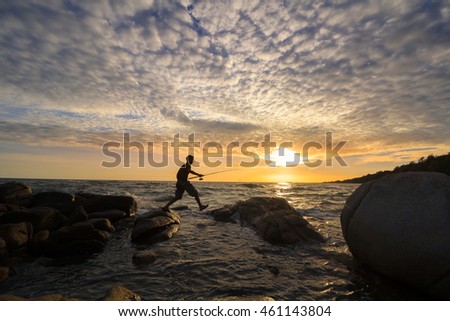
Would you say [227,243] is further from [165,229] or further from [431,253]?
[431,253]

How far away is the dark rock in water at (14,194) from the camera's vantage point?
13.1 meters

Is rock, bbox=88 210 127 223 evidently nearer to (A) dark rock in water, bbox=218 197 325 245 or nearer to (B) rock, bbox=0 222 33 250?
(B) rock, bbox=0 222 33 250

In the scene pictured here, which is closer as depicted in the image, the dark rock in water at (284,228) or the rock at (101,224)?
the dark rock in water at (284,228)

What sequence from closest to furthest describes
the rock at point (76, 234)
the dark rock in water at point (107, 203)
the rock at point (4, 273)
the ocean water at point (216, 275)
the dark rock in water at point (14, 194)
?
1. the ocean water at point (216, 275)
2. the rock at point (4, 273)
3. the rock at point (76, 234)
4. the dark rock in water at point (107, 203)
5. the dark rock in water at point (14, 194)

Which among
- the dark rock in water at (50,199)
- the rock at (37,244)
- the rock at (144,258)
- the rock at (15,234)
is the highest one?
the dark rock in water at (50,199)

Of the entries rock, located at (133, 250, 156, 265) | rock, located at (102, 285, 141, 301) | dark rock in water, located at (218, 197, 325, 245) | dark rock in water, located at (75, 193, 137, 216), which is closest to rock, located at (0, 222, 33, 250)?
rock, located at (133, 250, 156, 265)

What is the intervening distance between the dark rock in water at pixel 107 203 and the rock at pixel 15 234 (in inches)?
154

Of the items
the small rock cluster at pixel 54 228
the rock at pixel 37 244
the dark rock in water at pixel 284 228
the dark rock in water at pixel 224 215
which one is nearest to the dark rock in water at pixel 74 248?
the small rock cluster at pixel 54 228

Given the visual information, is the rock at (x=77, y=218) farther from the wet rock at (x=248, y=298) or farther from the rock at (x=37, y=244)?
the wet rock at (x=248, y=298)

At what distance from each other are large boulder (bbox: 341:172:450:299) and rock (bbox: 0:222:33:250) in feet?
30.6

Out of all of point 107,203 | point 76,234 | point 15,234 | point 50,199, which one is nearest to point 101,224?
point 76,234

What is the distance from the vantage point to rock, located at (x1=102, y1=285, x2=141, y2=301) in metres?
4.19
